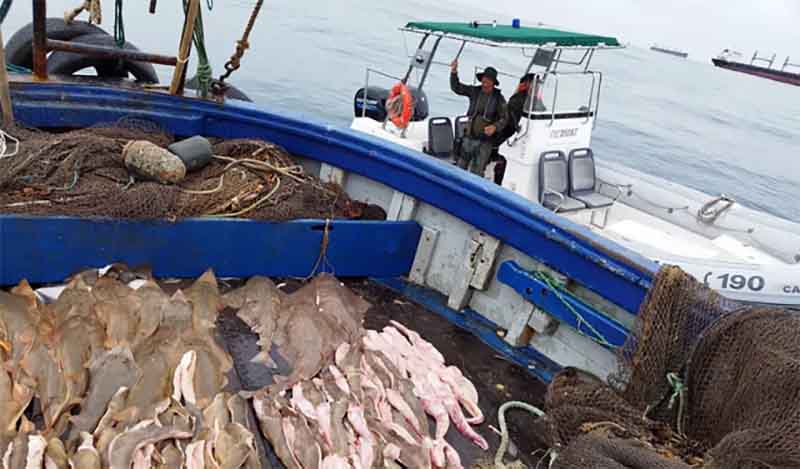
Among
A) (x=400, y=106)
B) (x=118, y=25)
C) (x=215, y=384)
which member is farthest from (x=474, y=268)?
(x=400, y=106)

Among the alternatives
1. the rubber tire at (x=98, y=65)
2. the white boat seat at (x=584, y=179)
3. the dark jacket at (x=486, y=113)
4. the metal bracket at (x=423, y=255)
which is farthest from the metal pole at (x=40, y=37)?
the white boat seat at (x=584, y=179)

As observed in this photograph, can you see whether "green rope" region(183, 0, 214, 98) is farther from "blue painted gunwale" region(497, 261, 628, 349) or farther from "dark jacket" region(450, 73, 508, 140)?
"dark jacket" region(450, 73, 508, 140)

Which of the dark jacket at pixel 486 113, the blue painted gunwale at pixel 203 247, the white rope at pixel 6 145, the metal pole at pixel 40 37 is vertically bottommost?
the blue painted gunwale at pixel 203 247

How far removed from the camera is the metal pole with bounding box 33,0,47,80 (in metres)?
5.68

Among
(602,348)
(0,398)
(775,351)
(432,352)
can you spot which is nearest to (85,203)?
(0,398)

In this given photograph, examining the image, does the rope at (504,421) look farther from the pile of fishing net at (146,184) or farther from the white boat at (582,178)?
the white boat at (582,178)

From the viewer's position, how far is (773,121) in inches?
2073

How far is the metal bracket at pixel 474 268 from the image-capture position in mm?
5094

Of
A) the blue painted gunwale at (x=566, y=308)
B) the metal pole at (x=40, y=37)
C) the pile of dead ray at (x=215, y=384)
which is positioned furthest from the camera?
the metal pole at (x=40, y=37)

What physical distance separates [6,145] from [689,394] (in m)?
4.90

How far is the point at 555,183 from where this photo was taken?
9680 millimetres

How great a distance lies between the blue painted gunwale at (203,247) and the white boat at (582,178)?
3702 millimetres

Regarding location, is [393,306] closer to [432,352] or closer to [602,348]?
[432,352]

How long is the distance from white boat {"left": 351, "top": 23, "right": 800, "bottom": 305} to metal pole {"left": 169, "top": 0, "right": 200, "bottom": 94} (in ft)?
10.2
